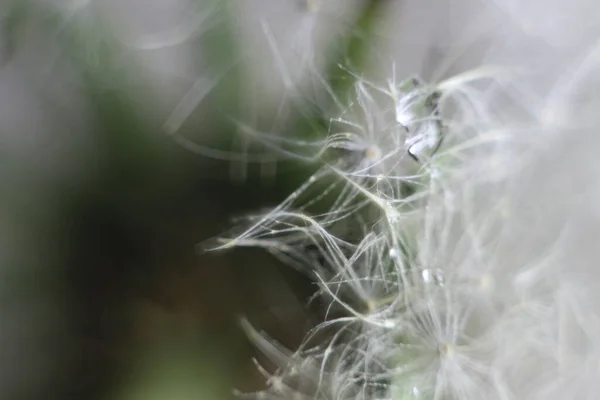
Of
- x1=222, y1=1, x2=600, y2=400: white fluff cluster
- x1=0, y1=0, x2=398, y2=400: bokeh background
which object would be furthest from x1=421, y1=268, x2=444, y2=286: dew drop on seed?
x1=0, y1=0, x2=398, y2=400: bokeh background

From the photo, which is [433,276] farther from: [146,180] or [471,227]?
[146,180]

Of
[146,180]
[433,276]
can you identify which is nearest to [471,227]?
[433,276]

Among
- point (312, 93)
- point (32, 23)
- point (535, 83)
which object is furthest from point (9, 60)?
point (535, 83)

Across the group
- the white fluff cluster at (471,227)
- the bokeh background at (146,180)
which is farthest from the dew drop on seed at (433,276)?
the bokeh background at (146,180)

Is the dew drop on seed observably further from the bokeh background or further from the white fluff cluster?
the bokeh background

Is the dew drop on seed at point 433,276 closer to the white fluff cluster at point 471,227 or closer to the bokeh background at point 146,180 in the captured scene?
the white fluff cluster at point 471,227
